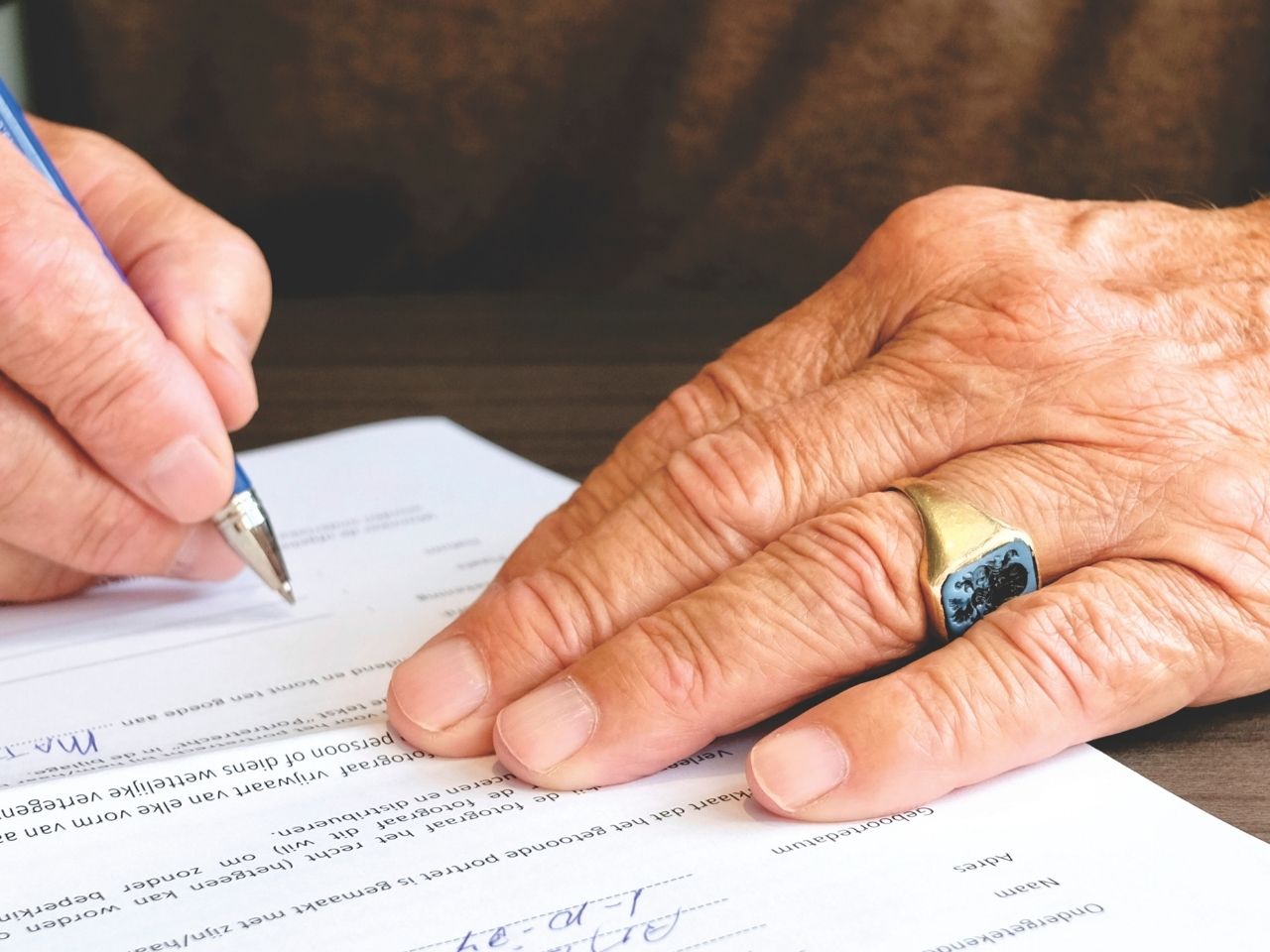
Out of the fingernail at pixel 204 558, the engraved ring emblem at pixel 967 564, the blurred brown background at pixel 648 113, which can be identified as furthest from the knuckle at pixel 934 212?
the blurred brown background at pixel 648 113

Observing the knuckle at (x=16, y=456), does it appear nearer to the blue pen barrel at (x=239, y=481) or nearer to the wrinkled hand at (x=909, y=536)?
the blue pen barrel at (x=239, y=481)

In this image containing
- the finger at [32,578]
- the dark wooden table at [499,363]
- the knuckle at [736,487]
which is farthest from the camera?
the dark wooden table at [499,363]

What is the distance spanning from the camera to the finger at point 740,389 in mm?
690

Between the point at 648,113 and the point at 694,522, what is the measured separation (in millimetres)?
817

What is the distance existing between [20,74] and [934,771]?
4.17 ft

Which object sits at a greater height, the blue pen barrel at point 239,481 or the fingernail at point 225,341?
the fingernail at point 225,341

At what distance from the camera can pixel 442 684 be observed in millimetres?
558

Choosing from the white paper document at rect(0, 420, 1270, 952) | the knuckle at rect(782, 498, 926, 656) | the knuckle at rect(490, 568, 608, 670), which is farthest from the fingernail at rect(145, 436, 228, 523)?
the knuckle at rect(782, 498, 926, 656)

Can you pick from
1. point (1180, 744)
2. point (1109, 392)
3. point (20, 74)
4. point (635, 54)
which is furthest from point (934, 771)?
point (20, 74)

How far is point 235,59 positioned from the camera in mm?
1336

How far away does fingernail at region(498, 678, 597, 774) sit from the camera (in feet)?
1.69

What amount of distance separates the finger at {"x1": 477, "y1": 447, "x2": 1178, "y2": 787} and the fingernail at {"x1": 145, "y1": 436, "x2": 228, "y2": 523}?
0.27 metres

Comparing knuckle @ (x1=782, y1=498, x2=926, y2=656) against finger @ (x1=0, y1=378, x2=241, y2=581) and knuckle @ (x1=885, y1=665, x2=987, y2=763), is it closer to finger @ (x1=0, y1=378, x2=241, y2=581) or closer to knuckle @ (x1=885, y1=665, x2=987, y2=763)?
knuckle @ (x1=885, y1=665, x2=987, y2=763)

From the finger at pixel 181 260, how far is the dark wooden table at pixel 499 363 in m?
0.24
